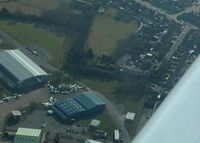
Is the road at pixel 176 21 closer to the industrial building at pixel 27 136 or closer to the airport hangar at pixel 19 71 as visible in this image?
the airport hangar at pixel 19 71

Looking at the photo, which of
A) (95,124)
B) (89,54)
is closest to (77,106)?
(95,124)

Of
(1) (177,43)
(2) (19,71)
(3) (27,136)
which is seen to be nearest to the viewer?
(3) (27,136)

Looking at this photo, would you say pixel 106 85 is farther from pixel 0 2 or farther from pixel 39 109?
pixel 0 2

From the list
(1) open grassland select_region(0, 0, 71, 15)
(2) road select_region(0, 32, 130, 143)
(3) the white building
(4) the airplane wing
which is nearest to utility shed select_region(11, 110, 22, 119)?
(3) the white building

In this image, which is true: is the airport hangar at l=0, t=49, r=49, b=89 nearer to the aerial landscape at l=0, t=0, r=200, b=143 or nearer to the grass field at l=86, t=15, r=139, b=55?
the aerial landscape at l=0, t=0, r=200, b=143

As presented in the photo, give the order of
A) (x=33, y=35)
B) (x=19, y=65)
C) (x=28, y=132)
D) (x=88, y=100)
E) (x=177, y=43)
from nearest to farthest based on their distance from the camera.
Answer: (x=28, y=132)
(x=88, y=100)
(x=19, y=65)
(x=33, y=35)
(x=177, y=43)

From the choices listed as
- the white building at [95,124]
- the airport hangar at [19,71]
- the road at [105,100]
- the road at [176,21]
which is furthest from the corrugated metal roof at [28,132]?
the road at [176,21]

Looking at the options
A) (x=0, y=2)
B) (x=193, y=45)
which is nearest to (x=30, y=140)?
(x=193, y=45)

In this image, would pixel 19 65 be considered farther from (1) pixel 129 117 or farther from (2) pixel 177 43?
(2) pixel 177 43
